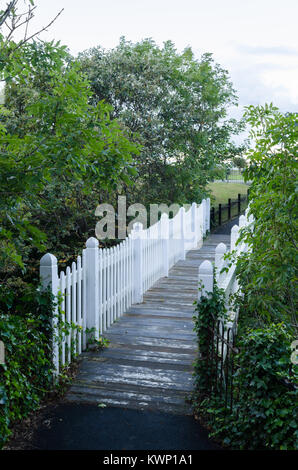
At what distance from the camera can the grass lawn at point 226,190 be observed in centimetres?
3023

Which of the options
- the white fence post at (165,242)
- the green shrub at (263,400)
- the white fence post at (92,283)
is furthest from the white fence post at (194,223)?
the green shrub at (263,400)

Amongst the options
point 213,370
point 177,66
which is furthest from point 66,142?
point 177,66

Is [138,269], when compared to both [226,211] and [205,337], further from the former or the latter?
[226,211]

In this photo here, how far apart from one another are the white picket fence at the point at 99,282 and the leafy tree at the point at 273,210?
2.34 m

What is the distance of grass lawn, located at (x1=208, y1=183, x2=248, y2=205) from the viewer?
30.2 m

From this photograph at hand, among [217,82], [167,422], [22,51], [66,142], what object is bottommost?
[167,422]

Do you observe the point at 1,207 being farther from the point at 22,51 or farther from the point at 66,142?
the point at 22,51

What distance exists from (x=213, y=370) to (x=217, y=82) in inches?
721

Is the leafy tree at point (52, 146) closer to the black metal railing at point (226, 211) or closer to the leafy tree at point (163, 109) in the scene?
the leafy tree at point (163, 109)

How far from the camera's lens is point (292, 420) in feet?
13.2

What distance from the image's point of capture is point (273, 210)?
5.92 metres

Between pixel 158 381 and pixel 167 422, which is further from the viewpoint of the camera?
pixel 158 381
